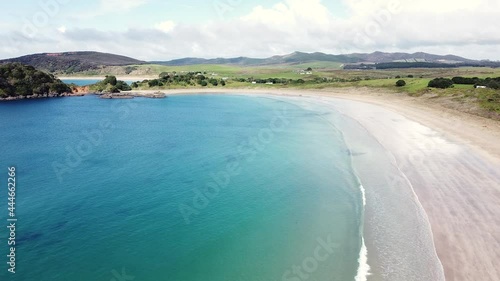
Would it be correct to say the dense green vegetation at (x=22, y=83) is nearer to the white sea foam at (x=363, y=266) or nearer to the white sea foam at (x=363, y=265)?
the white sea foam at (x=363, y=265)

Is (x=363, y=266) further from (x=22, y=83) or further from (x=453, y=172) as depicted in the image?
(x=22, y=83)

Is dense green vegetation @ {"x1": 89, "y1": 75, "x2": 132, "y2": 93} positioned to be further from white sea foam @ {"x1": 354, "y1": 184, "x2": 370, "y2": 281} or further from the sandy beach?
white sea foam @ {"x1": 354, "y1": 184, "x2": 370, "y2": 281}

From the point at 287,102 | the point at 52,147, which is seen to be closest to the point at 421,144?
the point at 52,147

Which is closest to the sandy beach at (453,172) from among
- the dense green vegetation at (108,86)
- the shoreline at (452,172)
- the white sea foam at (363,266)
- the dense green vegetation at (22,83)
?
the shoreline at (452,172)

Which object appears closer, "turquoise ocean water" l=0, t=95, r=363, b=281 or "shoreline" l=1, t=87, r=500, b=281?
"turquoise ocean water" l=0, t=95, r=363, b=281

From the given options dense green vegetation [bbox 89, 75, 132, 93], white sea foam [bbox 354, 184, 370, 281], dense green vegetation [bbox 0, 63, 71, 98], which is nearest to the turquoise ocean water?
white sea foam [bbox 354, 184, 370, 281]

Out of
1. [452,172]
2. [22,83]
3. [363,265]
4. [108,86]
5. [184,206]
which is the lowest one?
[363,265]

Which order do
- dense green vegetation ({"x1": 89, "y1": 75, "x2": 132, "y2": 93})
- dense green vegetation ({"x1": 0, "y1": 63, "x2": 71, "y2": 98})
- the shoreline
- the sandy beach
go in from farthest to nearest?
dense green vegetation ({"x1": 89, "y1": 75, "x2": 132, "y2": 93}), dense green vegetation ({"x1": 0, "y1": 63, "x2": 71, "y2": 98}), the shoreline, the sandy beach

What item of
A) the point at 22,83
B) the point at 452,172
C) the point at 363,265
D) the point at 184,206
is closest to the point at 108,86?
the point at 22,83
